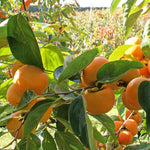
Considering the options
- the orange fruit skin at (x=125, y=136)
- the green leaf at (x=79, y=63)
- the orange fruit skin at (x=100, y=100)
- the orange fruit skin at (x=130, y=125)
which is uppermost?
the green leaf at (x=79, y=63)

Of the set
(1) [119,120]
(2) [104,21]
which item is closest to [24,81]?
(1) [119,120]

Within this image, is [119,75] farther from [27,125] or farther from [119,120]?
[119,120]

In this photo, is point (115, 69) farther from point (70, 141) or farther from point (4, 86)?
point (4, 86)

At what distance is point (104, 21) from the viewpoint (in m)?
7.53

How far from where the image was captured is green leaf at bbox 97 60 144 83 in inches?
14.6

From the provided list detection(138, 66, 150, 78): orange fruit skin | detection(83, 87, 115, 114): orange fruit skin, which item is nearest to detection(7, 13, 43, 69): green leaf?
detection(83, 87, 115, 114): orange fruit skin

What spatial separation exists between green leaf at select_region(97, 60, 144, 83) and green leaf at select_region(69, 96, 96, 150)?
2.6 inches

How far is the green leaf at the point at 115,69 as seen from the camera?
0.37 m

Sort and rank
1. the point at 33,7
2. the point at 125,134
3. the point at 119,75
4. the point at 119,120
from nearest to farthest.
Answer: the point at 119,75
the point at 125,134
the point at 119,120
the point at 33,7

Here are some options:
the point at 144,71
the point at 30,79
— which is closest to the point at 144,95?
the point at 144,71

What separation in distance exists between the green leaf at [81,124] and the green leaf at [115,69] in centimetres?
6

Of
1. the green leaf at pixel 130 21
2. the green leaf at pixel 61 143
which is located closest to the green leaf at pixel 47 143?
the green leaf at pixel 61 143

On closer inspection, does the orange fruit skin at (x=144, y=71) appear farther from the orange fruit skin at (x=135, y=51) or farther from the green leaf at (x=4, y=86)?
the green leaf at (x=4, y=86)

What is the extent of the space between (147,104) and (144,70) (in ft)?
0.47
